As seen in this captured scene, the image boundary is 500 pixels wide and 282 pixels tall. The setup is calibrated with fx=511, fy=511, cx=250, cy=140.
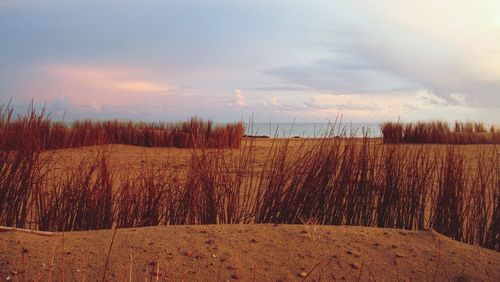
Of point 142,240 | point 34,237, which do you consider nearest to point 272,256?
point 142,240

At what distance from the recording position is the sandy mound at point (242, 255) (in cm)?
238

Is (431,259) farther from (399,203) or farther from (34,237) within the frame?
(34,237)

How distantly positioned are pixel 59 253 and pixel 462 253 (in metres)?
2.09

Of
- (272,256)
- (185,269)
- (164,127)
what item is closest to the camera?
(185,269)

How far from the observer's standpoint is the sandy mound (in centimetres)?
238

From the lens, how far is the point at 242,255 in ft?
8.43

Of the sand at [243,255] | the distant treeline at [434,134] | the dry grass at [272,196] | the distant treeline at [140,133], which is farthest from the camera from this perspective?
the distant treeline at [434,134]

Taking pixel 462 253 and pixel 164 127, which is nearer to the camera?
pixel 462 253

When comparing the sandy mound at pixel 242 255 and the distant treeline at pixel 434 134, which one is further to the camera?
the distant treeline at pixel 434 134

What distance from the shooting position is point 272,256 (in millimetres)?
2580

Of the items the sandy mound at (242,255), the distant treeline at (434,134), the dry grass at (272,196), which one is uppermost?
the distant treeline at (434,134)

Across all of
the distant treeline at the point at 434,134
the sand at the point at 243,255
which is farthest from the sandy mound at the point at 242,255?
the distant treeline at the point at 434,134

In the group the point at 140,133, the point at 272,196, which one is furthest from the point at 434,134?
the point at 272,196

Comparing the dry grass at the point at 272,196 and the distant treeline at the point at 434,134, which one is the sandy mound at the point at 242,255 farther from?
the distant treeline at the point at 434,134
